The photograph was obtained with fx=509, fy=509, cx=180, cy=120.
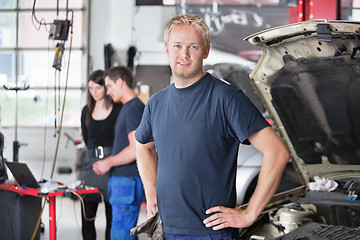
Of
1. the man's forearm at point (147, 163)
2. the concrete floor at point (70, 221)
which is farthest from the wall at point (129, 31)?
the man's forearm at point (147, 163)

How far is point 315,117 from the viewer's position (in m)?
2.90

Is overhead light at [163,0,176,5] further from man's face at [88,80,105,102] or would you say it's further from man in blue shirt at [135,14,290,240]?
man in blue shirt at [135,14,290,240]

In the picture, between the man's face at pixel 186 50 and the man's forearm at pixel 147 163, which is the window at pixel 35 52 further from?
the man's face at pixel 186 50

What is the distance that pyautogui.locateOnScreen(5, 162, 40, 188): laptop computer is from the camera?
3.67 meters

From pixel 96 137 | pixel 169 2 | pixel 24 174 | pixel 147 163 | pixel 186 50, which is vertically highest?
pixel 169 2

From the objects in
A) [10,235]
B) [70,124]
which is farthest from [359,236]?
[70,124]

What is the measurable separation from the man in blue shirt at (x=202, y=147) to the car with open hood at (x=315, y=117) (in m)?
0.65

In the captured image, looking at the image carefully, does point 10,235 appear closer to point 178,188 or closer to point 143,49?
point 178,188

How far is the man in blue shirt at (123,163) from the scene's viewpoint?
137 inches

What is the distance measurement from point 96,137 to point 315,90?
1.85 meters

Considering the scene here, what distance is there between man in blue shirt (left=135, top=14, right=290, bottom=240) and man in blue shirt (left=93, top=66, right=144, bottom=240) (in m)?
1.57

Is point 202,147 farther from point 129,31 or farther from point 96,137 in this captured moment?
point 129,31

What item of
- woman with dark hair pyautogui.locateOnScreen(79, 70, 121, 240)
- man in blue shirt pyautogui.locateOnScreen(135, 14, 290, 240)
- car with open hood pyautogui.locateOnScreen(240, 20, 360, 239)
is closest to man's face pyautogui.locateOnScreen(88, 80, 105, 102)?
woman with dark hair pyautogui.locateOnScreen(79, 70, 121, 240)

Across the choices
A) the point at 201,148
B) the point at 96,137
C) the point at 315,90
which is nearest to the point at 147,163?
the point at 201,148
